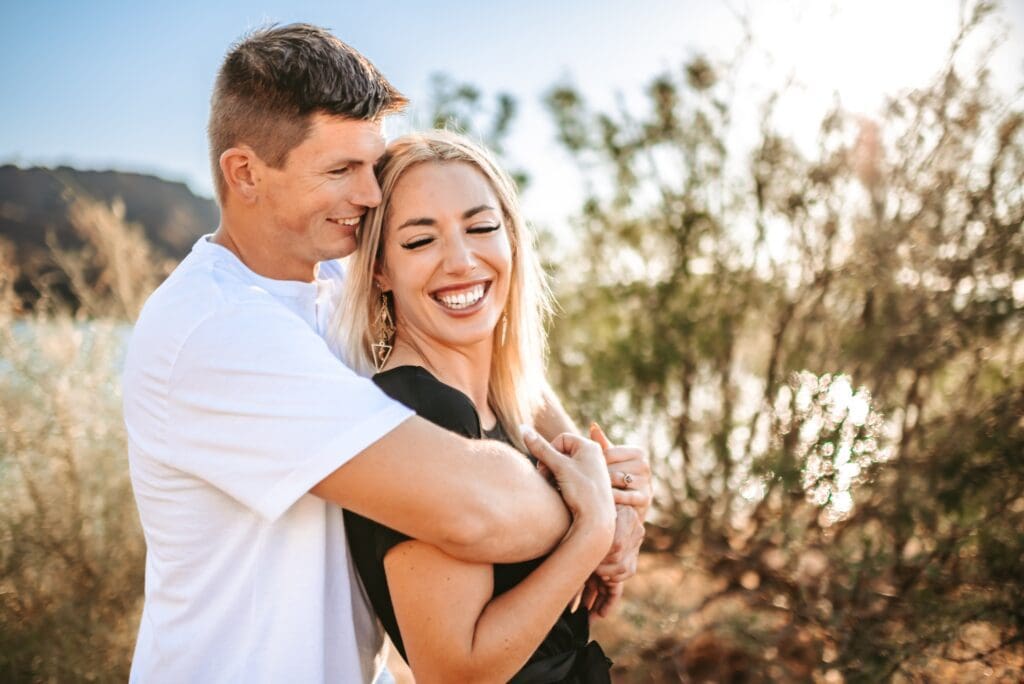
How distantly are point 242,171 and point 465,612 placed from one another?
1.37 m

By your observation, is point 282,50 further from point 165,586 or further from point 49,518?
point 49,518

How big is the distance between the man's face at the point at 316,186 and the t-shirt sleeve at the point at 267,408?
1.96 feet

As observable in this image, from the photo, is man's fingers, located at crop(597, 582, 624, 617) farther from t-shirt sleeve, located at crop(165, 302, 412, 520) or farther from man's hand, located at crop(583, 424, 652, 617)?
t-shirt sleeve, located at crop(165, 302, 412, 520)

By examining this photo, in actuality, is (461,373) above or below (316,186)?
below

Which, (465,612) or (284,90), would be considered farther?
(284,90)

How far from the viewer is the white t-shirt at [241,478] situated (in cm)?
160

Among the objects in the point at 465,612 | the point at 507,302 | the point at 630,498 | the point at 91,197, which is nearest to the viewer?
the point at 465,612

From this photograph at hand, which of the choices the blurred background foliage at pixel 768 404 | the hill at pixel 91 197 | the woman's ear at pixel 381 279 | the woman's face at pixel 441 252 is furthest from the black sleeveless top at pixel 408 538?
the hill at pixel 91 197

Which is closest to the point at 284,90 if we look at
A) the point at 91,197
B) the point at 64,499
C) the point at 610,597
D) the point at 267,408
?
the point at 267,408

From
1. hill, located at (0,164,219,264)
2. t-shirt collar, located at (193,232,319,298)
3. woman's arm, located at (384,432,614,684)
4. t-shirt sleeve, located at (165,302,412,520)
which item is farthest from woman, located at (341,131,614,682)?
hill, located at (0,164,219,264)

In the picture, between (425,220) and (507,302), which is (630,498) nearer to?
(507,302)

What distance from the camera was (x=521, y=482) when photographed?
1.75 meters

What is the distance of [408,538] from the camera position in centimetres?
169

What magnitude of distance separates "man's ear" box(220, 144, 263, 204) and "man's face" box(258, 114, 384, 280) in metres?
0.02
